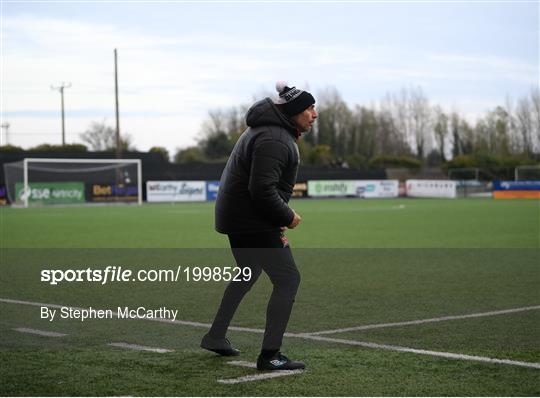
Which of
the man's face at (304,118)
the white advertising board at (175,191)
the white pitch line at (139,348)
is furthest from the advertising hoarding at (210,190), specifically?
the man's face at (304,118)

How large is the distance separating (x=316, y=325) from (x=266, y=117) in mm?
2675

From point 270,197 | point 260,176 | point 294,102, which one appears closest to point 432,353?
point 270,197

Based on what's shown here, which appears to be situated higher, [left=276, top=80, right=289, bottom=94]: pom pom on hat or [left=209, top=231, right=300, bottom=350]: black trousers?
[left=276, top=80, right=289, bottom=94]: pom pom on hat

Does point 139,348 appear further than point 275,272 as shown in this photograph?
Yes

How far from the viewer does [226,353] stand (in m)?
6.56

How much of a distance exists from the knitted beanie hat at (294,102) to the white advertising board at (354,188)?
52903 mm

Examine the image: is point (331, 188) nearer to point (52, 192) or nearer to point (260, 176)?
point (52, 192)

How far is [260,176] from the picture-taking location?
6004 millimetres

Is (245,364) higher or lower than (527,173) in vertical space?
lower

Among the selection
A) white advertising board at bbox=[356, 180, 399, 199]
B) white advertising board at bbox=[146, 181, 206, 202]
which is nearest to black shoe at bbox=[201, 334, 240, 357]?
white advertising board at bbox=[146, 181, 206, 202]

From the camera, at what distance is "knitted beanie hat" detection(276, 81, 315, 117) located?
6.23m

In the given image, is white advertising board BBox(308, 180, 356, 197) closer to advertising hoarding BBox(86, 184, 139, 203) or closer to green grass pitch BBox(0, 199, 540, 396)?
advertising hoarding BBox(86, 184, 139, 203)

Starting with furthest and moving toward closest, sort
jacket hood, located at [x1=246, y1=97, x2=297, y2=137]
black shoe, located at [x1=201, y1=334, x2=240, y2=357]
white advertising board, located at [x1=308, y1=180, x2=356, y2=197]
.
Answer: white advertising board, located at [x1=308, y1=180, x2=356, y2=197]
black shoe, located at [x1=201, y1=334, x2=240, y2=357]
jacket hood, located at [x1=246, y1=97, x2=297, y2=137]

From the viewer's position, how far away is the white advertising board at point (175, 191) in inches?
2108
